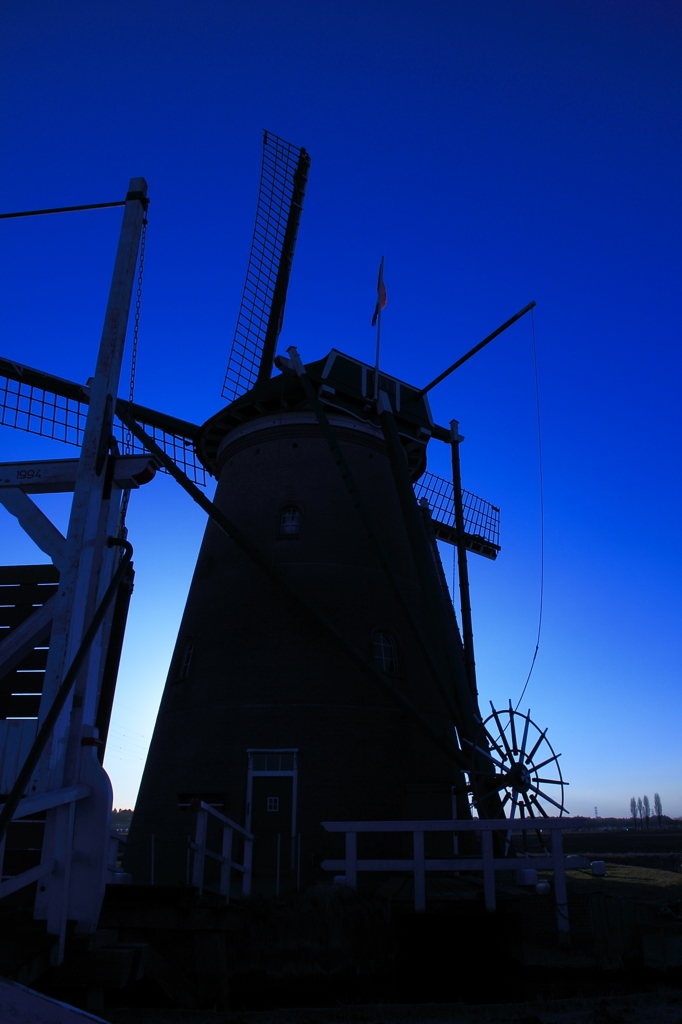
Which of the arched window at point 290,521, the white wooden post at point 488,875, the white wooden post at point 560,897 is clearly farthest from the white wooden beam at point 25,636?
the arched window at point 290,521

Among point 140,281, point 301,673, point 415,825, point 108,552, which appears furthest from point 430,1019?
point 301,673

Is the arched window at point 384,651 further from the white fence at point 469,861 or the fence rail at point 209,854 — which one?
the white fence at point 469,861

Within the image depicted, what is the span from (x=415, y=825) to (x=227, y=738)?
19.7 ft

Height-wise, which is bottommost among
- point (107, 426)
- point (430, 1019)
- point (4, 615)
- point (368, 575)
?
point (430, 1019)

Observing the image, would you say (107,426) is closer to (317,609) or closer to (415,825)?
(415,825)

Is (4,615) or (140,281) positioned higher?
(140,281)

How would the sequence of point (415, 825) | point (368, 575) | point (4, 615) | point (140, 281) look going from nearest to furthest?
point (140, 281)
point (4, 615)
point (415, 825)
point (368, 575)

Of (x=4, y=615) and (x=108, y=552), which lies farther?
(x=4, y=615)

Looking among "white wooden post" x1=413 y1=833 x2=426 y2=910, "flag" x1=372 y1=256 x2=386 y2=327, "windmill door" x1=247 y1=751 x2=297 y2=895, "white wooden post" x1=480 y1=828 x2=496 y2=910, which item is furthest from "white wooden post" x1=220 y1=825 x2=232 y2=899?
"flag" x1=372 y1=256 x2=386 y2=327

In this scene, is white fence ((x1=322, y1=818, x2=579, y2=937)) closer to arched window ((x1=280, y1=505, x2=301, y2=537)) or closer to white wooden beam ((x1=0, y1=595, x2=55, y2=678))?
white wooden beam ((x1=0, y1=595, x2=55, y2=678))

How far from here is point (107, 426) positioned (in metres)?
6.55

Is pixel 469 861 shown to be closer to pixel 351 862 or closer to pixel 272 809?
pixel 351 862

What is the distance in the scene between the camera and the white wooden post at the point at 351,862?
32.1 feet

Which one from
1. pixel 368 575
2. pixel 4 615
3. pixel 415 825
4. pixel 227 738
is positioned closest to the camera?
pixel 4 615
